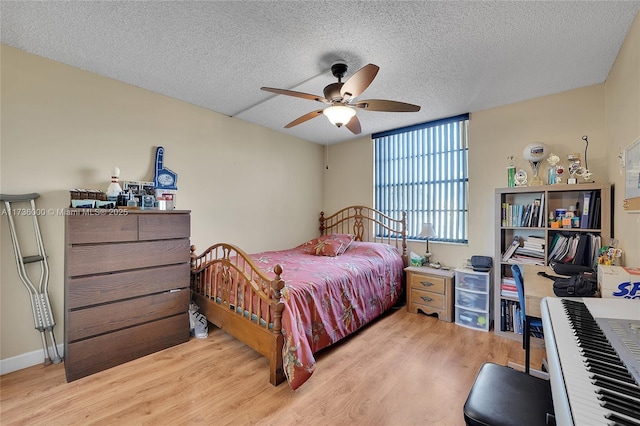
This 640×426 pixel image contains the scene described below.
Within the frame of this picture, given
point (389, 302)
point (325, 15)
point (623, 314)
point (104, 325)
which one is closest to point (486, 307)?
point (389, 302)

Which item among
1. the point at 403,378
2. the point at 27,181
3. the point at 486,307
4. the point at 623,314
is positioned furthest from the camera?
the point at 486,307

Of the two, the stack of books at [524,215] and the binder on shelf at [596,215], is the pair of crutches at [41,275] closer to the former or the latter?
the stack of books at [524,215]

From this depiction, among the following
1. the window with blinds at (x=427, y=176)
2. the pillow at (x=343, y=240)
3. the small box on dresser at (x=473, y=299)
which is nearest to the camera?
the small box on dresser at (x=473, y=299)

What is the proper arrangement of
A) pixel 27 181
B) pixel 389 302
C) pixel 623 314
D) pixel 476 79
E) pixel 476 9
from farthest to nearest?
1. pixel 389 302
2. pixel 476 79
3. pixel 27 181
4. pixel 476 9
5. pixel 623 314

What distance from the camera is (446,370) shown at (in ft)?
6.91

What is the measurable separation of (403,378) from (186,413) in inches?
59.0

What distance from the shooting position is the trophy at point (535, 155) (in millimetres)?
2670

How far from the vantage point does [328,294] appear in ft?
7.71

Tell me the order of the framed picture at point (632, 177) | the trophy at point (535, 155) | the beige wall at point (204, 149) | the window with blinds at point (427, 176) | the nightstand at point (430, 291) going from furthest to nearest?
the window with blinds at point (427, 176), the nightstand at point (430, 291), the trophy at point (535, 155), the beige wall at point (204, 149), the framed picture at point (632, 177)

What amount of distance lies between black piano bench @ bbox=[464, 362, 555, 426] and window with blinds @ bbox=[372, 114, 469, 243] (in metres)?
2.41

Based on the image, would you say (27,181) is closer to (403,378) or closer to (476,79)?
(403,378)

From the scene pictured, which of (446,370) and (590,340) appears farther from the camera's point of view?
(446,370)

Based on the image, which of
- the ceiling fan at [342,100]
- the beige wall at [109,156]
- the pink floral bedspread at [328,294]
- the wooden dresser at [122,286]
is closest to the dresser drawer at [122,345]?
the wooden dresser at [122,286]

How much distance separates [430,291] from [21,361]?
3.83m
